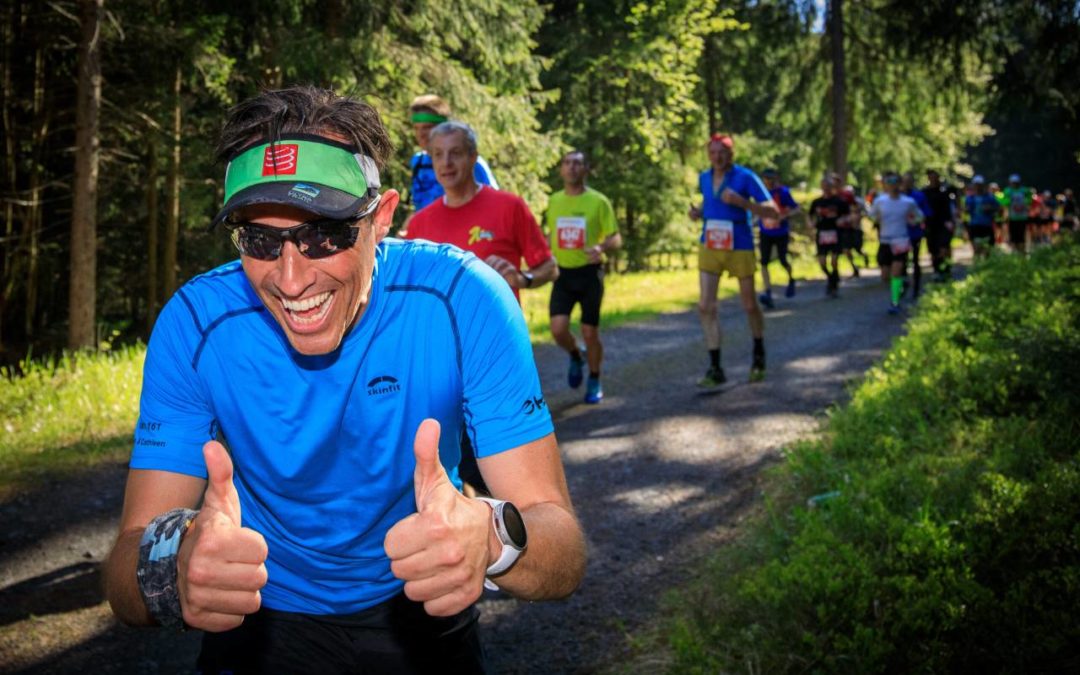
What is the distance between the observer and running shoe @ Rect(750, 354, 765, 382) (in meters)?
10.3

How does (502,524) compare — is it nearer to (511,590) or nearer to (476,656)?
(511,590)

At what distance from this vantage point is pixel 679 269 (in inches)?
1111

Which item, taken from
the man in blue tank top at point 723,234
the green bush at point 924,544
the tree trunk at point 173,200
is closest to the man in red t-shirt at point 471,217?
the green bush at point 924,544

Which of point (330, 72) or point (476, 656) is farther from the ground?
point (330, 72)

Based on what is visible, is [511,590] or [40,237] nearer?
[511,590]

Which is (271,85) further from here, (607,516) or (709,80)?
(709,80)

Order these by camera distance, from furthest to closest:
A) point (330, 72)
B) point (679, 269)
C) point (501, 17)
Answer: point (679, 269), point (501, 17), point (330, 72)

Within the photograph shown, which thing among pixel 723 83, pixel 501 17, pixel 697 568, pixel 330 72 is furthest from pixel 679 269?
pixel 697 568

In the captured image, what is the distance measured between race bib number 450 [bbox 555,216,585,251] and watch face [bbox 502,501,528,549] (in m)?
7.69

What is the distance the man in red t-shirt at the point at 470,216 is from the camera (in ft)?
20.8

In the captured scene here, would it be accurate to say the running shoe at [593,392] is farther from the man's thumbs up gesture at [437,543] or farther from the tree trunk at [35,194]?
the tree trunk at [35,194]

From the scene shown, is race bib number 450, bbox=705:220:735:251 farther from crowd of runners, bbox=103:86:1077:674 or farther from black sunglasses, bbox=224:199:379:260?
black sunglasses, bbox=224:199:379:260

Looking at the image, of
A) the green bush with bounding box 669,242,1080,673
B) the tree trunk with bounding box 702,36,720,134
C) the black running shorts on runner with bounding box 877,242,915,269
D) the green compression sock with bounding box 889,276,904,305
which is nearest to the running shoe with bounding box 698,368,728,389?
the green bush with bounding box 669,242,1080,673

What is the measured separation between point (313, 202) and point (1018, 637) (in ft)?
10.0
